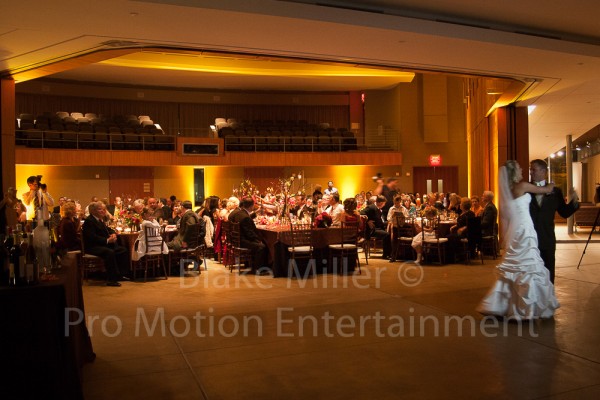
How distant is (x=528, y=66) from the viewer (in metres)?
9.02

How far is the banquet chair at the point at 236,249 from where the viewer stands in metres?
8.91

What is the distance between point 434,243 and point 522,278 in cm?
429

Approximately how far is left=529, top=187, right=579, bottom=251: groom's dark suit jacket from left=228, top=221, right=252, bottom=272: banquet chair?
4589 mm

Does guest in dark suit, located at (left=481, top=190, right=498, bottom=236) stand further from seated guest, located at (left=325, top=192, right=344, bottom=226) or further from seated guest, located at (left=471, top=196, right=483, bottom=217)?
seated guest, located at (left=325, top=192, right=344, bottom=226)

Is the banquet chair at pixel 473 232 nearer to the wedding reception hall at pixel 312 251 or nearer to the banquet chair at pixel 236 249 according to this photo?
the wedding reception hall at pixel 312 251

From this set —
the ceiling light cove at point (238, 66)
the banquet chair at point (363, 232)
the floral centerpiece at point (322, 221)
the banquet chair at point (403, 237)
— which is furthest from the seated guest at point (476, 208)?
the ceiling light cove at point (238, 66)

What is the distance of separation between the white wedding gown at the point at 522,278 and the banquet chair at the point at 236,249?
14.6 ft

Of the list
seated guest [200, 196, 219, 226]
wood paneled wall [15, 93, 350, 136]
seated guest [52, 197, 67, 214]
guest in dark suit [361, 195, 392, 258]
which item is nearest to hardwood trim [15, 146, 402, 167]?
seated guest [52, 197, 67, 214]

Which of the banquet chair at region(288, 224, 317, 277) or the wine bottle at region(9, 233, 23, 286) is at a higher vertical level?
the wine bottle at region(9, 233, 23, 286)

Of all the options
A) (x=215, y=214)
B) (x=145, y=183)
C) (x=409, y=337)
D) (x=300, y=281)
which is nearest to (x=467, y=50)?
(x=300, y=281)

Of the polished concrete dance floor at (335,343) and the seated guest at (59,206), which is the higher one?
the seated guest at (59,206)

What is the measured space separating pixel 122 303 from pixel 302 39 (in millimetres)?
4082

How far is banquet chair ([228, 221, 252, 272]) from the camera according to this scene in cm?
891

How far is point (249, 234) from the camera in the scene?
8.84 meters
